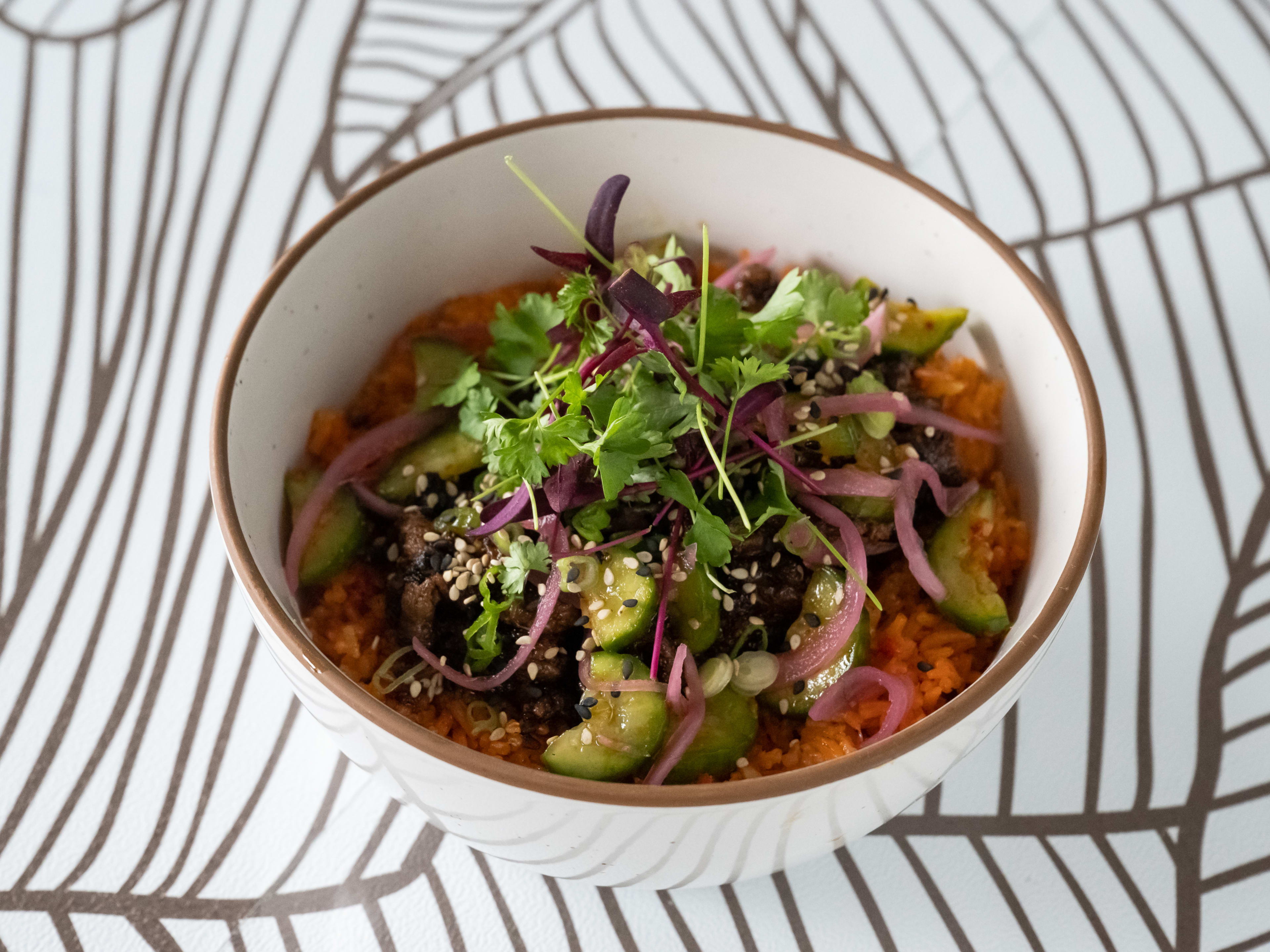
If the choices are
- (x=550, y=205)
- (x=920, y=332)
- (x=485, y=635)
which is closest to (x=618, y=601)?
(x=485, y=635)

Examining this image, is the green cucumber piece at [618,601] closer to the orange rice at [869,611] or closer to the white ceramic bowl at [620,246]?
the orange rice at [869,611]

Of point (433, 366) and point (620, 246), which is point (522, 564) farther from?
point (620, 246)

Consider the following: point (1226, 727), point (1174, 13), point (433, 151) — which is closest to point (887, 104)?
point (1174, 13)

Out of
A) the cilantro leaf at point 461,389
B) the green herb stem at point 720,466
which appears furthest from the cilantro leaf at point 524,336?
the green herb stem at point 720,466

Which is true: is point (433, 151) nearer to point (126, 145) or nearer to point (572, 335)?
point (572, 335)

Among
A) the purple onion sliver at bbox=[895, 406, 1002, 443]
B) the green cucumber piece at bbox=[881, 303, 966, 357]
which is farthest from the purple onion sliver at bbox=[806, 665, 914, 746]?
the green cucumber piece at bbox=[881, 303, 966, 357]

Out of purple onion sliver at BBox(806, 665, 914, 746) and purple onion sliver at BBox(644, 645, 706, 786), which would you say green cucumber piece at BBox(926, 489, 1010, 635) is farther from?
purple onion sliver at BBox(644, 645, 706, 786)

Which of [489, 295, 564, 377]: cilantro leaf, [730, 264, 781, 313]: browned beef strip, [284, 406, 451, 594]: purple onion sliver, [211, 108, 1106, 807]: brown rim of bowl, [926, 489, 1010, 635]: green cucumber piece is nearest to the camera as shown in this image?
[211, 108, 1106, 807]: brown rim of bowl
